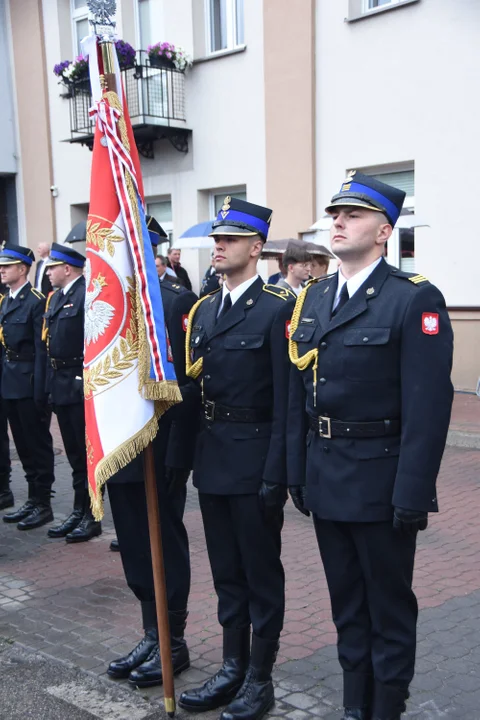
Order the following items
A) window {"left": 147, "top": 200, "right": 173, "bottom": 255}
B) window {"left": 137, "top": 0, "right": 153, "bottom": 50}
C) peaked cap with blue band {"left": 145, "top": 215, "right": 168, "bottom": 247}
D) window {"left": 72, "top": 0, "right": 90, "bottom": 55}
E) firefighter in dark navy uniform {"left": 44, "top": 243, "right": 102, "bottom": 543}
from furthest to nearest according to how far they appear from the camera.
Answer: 1. window {"left": 72, "top": 0, "right": 90, "bottom": 55}
2. window {"left": 147, "top": 200, "right": 173, "bottom": 255}
3. window {"left": 137, "top": 0, "right": 153, "bottom": 50}
4. firefighter in dark navy uniform {"left": 44, "top": 243, "right": 102, "bottom": 543}
5. peaked cap with blue band {"left": 145, "top": 215, "right": 168, "bottom": 247}

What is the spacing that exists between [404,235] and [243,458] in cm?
878

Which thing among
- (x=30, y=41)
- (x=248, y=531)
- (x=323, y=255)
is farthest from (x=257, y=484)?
(x=30, y=41)

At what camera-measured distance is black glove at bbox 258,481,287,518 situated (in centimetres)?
330

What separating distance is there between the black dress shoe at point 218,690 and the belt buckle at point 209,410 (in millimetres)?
1063

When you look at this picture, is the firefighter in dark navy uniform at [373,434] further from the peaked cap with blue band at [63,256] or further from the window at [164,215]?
the window at [164,215]

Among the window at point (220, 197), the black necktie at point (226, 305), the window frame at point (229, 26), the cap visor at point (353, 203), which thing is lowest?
the black necktie at point (226, 305)

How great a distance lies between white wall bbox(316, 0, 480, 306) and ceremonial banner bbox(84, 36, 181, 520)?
7.86 metres

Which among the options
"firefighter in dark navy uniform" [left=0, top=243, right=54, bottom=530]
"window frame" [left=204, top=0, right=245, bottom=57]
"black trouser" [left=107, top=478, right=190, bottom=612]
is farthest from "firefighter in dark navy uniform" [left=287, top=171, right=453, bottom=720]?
"window frame" [left=204, top=0, right=245, bottom=57]

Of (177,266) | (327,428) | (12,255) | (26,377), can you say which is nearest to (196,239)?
(177,266)

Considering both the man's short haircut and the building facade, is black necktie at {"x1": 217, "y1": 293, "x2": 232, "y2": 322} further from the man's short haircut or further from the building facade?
the building facade

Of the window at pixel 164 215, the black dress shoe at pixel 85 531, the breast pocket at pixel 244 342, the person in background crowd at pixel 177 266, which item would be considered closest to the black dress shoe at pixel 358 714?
the breast pocket at pixel 244 342

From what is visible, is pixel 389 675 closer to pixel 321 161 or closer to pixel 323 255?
pixel 323 255

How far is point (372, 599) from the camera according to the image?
119 inches

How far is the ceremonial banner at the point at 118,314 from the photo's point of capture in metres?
3.45
